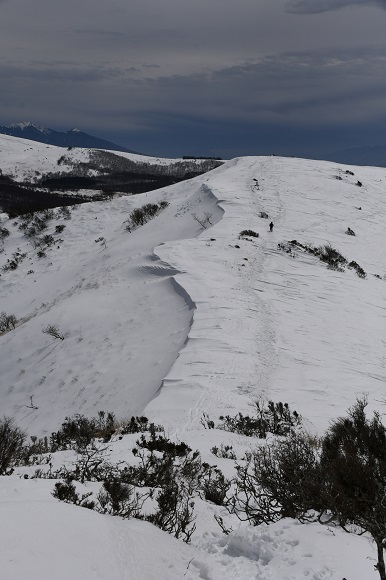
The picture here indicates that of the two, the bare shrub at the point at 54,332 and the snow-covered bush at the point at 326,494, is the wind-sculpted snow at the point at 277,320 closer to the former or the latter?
the snow-covered bush at the point at 326,494

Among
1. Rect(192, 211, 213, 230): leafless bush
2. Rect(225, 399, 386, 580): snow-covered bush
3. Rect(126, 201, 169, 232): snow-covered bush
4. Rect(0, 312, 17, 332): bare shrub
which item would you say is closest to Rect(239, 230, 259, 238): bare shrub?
Rect(192, 211, 213, 230): leafless bush

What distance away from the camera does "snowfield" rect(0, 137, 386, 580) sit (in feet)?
11.8

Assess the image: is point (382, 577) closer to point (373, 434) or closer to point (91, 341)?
point (373, 434)

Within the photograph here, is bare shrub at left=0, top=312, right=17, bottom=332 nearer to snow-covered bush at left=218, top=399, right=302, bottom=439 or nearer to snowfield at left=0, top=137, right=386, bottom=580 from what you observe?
snowfield at left=0, top=137, right=386, bottom=580

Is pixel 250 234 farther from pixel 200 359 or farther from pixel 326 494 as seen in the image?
pixel 326 494

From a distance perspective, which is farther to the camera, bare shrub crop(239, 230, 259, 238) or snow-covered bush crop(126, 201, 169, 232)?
snow-covered bush crop(126, 201, 169, 232)

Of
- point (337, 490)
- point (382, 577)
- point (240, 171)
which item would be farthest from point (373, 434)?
point (240, 171)

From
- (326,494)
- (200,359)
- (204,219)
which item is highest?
(204,219)

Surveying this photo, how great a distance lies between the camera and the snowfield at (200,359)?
3.59m

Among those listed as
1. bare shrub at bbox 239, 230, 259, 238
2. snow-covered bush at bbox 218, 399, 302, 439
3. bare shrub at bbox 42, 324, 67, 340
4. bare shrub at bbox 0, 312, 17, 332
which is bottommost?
bare shrub at bbox 0, 312, 17, 332

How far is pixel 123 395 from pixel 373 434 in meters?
7.83

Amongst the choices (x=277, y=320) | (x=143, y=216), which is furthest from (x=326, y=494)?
(x=143, y=216)

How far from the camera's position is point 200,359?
41.4 feet

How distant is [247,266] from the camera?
20969 millimetres
